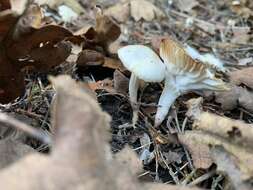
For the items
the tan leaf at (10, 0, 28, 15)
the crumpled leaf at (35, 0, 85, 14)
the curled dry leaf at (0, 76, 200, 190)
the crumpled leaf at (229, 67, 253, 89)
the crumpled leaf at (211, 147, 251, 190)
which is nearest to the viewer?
the curled dry leaf at (0, 76, 200, 190)

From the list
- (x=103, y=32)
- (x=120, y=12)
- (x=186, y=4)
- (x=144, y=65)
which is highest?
(x=144, y=65)

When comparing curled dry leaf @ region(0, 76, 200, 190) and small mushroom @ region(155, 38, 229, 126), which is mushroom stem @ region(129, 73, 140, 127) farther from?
curled dry leaf @ region(0, 76, 200, 190)

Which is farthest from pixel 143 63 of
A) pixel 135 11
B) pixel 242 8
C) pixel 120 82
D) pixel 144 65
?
pixel 242 8

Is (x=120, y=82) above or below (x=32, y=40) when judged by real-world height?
Result: below

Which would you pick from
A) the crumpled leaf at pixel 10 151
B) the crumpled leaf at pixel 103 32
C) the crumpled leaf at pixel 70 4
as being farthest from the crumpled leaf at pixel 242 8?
the crumpled leaf at pixel 10 151

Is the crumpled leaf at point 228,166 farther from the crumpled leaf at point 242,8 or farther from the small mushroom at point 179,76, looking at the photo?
the crumpled leaf at point 242,8

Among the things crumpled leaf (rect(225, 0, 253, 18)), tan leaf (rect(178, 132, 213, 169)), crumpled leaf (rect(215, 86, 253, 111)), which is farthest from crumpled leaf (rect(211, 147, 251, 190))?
crumpled leaf (rect(225, 0, 253, 18))

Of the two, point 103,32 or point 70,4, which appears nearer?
point 103,32

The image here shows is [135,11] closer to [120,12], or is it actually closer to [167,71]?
[120,12]
